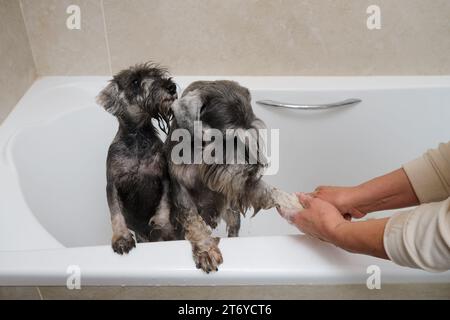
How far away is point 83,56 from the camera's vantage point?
1.50 metres

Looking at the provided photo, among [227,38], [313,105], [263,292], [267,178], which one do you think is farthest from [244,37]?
[263,292]

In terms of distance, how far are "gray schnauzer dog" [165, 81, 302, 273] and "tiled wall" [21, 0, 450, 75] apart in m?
0.52

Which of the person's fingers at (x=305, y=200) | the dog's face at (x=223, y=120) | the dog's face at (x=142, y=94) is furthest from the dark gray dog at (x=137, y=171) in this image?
the person's fingers at (x=305, y=200)

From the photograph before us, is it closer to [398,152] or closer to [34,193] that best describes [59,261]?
[34,193]

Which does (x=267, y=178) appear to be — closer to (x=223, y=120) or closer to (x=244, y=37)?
(x=244, y=37)

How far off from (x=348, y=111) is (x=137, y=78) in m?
0.83

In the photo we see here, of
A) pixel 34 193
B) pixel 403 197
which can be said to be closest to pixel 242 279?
pixel 403 197

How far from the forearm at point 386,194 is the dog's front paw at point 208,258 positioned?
1.46 ft

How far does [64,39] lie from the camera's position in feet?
4.81

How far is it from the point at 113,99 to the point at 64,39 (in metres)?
0.60

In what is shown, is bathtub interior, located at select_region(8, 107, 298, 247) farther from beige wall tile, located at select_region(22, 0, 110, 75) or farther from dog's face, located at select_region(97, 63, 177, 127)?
dog's face, located at select_region(97, 63, 177, 127)

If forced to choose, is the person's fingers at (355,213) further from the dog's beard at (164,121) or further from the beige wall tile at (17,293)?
the beige wall tile at (17,293)

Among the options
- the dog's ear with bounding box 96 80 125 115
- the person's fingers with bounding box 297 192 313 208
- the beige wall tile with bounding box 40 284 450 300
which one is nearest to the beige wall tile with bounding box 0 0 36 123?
the dog's ear with bounding box 96 80 125 115

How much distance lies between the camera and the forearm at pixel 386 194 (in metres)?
→ 1.02
